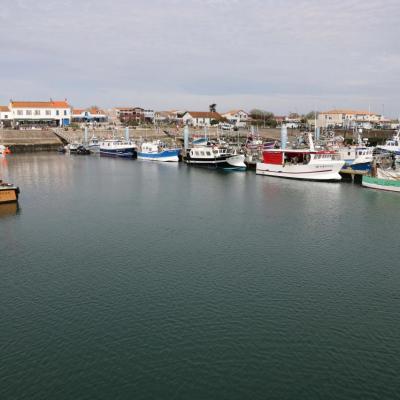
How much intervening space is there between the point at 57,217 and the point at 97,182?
751 inches

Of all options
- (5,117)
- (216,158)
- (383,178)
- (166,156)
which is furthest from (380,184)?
(5,117)

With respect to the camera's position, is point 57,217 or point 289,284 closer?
point 289,284

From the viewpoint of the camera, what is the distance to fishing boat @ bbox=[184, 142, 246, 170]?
6388 centimetres

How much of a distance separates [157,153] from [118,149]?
40.8ft

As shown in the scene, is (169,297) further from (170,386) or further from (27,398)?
(27,398)

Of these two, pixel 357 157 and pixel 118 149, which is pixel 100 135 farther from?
pixel 357 157

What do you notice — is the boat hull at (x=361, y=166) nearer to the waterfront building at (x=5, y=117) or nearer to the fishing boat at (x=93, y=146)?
the fishing boat at (x=93, y=146)

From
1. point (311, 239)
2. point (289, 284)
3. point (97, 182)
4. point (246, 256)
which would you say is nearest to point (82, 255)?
point (246, 256)

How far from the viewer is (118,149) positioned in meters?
87.4

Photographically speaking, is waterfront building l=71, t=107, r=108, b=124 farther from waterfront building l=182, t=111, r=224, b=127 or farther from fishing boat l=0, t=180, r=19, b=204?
fishing boat l=0, t=180, r=19, b=204

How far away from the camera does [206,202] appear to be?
4038 centimetres

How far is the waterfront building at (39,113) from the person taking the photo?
11738cm

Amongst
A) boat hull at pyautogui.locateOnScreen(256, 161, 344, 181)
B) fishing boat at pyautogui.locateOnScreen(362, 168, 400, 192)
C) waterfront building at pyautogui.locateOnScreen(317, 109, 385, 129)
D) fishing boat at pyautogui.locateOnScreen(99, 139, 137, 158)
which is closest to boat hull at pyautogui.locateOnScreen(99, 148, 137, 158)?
fishing boat at pyautogui.locateOnScreen(99, 139, 137, 158)

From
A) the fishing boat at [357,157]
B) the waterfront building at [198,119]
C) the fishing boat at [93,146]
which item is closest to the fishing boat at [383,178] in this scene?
the fishing boat at [357,157]
